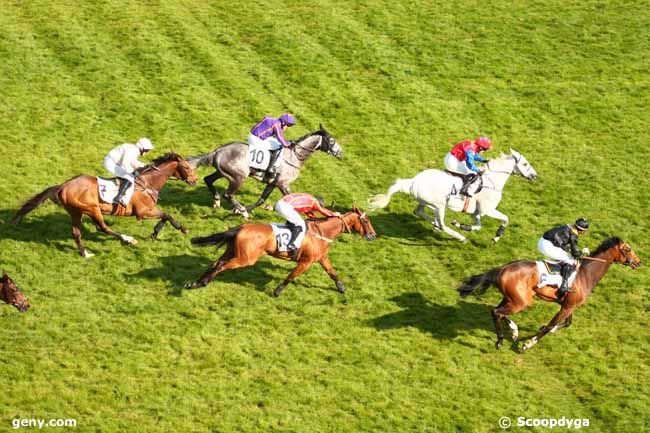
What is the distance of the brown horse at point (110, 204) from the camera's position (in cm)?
1573

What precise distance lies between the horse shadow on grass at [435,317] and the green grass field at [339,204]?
0.04 metres

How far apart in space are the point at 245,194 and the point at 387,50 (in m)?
9.47

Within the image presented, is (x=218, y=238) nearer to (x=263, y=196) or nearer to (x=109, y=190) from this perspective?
(x=109, y=190)

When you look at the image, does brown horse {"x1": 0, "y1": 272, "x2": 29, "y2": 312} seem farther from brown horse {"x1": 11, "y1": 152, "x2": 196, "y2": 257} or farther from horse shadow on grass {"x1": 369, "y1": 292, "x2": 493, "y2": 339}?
horse shadow on grass {"x1": 369, "y1": 292, "x2": 493, "y2": 339}

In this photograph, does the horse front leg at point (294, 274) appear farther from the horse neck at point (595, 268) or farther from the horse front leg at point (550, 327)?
the horse neck at point (595, 268)

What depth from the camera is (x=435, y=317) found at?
51.7ft

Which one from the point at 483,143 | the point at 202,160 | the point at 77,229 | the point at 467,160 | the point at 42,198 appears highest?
the point at 483,143

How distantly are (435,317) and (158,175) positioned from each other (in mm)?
6191

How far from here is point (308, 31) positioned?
27250 mm

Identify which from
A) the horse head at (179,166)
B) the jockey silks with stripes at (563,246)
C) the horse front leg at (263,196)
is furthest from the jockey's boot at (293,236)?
the jockey silks with stripes at (563,246)

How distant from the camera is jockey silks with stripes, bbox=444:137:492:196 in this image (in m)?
17.8

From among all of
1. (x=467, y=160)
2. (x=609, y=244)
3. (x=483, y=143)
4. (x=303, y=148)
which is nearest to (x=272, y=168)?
(x=303, y=148)

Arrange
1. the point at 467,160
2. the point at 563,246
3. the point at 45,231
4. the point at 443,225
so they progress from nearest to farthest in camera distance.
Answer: the point at 563,246 < the point at 45,231 < the point at 467,160 < the point at 443,225

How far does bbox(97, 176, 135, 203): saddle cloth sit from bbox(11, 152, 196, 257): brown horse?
8 cm
